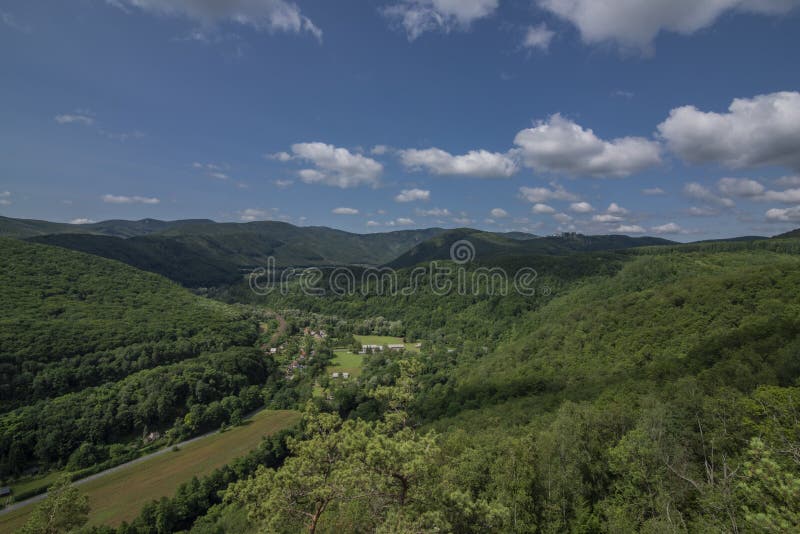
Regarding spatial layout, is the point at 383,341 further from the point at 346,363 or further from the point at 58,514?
the point at 58,514

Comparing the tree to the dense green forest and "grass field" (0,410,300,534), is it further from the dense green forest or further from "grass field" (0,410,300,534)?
"grass field" (0,410,300,534)

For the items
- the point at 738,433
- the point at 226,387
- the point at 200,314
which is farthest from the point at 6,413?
the point at 738,433

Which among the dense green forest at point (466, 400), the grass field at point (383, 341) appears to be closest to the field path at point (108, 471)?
the dense green forest at point (466, 400)

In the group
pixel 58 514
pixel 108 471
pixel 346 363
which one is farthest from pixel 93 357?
pixel 58 514

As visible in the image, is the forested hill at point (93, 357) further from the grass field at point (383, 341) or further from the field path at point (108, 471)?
the grass field at point (383, 341)

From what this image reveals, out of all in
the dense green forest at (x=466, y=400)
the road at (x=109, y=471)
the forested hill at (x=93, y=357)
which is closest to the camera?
the dense green forest at (x=466, y=400)

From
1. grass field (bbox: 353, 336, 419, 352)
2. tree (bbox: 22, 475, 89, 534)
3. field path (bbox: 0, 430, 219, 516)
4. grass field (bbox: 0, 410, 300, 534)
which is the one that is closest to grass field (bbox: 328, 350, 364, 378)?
grass field (bbox: 353, 336, 419, 352)
